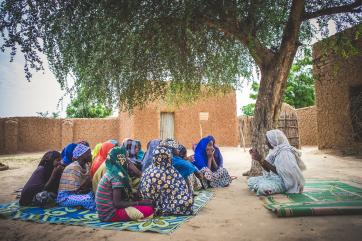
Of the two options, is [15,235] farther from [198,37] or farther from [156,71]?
[198,37]

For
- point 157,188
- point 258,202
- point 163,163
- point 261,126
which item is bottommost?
point 258,202

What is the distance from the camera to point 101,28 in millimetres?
6164

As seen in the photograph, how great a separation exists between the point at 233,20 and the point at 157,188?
4542 mm

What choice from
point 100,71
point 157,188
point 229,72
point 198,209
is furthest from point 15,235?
point 229,72

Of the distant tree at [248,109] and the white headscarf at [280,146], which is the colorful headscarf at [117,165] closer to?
the white headscarf at [280,146]

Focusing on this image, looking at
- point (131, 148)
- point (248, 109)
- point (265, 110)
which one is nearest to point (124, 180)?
point (131, 148)

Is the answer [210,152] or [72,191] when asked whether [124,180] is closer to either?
[72,191]

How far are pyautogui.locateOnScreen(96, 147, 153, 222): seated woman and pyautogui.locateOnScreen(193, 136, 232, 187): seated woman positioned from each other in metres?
2.50

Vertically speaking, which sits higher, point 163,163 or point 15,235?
point 163,163

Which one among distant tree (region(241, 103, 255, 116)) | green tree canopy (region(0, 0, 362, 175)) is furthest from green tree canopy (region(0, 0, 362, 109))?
distant tree (region(241, 103, 255, 116))

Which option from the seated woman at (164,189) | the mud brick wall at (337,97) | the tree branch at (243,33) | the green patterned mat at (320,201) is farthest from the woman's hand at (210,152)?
the mud brick wall at (337,97)

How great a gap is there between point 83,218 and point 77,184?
1031mm

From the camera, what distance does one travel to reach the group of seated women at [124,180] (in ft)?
13.0

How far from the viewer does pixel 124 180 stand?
4031 mm
